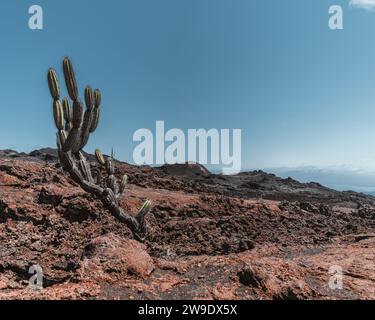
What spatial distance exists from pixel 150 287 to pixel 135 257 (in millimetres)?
746

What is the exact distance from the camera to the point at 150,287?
505 cm

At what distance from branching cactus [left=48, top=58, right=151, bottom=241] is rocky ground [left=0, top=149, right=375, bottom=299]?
2.16 feet

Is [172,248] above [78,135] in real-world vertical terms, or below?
below

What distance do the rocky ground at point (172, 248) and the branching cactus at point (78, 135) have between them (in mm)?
658

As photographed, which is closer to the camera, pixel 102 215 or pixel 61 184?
pixel 102 215

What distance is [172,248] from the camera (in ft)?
28.3

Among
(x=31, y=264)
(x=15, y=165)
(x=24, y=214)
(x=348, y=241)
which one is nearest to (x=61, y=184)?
(x=15, y=165)

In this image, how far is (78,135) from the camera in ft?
27.8

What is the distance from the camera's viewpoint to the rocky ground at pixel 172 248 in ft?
16.5

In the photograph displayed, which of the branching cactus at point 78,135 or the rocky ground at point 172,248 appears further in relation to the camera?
the branching cactus at point 78,135

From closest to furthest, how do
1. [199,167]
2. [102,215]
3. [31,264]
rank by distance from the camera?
[31,264], [102,215], [199,167]

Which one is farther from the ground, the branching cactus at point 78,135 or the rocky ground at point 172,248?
the branching cactus at point 78,135

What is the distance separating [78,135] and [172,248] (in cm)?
304
